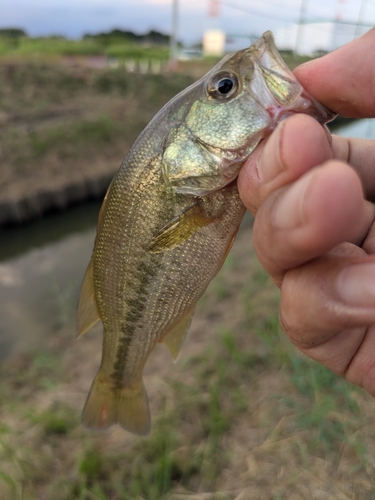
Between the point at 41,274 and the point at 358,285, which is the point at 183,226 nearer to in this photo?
the point at 358,285

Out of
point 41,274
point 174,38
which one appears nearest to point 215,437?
point 41,274

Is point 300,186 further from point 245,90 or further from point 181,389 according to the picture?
point 181,389

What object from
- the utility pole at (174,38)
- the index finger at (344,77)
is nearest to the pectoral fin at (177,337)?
the index finger at (344,77)

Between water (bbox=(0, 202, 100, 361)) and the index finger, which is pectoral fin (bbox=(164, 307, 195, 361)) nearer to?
the index finger

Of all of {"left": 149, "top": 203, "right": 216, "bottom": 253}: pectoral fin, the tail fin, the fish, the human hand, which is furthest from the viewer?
the tail fin

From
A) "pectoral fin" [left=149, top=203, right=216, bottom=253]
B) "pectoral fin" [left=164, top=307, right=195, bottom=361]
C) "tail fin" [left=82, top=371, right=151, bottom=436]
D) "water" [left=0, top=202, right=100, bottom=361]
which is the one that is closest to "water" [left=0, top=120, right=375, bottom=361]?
"water" [left=0, top=202, right=100, bottom=361]

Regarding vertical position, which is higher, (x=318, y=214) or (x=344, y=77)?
(x=344, y=77)
